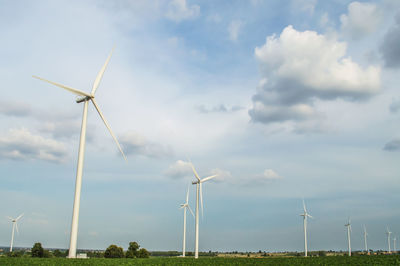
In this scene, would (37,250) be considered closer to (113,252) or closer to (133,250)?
(113,252)

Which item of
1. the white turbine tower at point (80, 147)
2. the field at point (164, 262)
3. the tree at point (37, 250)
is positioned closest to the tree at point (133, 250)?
the tree at point (37, 250)

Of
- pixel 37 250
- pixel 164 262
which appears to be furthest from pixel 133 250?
pixel 164 262

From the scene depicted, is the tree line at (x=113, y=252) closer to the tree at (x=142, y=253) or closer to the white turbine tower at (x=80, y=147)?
the tree at (x=142, y=253)

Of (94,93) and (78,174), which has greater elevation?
(94,93)

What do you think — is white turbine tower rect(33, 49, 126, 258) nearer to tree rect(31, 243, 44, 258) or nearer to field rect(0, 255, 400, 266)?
field rect(0, 255, 400, 266)

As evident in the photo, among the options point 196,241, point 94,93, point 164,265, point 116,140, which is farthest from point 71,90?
point 196,241

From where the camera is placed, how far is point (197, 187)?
97.1 meters

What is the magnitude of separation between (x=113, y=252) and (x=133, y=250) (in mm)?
7443

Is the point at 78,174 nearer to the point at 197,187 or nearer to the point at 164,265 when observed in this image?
the point at 164,265

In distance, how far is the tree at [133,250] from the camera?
102525 millimetres

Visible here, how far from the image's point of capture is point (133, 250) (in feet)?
344

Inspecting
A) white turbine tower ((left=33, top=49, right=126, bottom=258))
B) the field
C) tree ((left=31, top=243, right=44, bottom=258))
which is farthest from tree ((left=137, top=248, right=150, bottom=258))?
white turbine tower ((left=33, top=49, right=126, bottom=258))

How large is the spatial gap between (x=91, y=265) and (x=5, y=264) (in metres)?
10.7

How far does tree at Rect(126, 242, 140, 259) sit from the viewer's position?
336 ft
